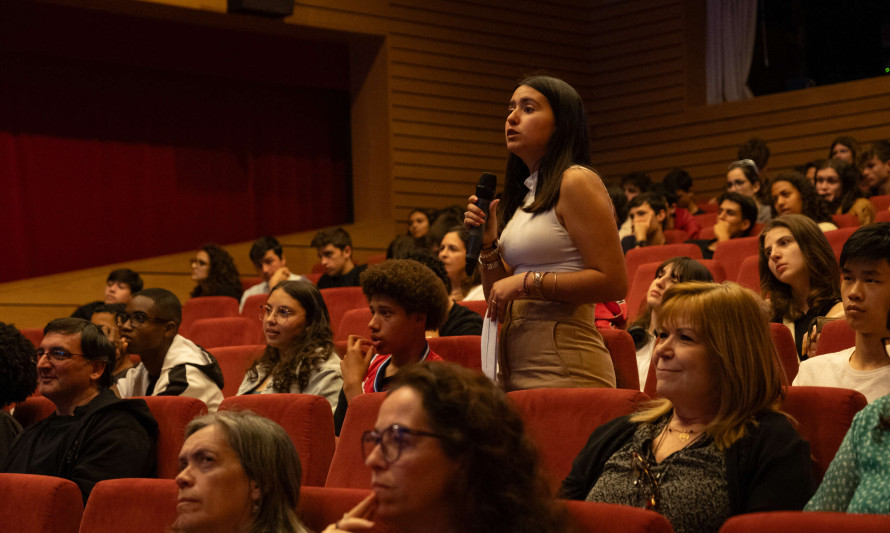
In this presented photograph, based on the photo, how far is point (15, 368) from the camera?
269cm

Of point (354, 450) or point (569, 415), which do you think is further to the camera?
point (354, 450)

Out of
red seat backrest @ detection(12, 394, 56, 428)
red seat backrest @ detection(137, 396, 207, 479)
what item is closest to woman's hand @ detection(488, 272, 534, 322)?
red seat backrest @ detection(137, 396, 207, 479)

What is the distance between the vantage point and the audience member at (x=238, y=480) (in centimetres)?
156

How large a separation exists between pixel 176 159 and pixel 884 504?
5924mm

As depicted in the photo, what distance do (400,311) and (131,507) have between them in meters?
0.84

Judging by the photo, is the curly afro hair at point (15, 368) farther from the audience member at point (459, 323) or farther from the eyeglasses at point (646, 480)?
the eyeglasses at point (646, 480)

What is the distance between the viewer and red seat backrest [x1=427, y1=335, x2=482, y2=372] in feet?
8.15

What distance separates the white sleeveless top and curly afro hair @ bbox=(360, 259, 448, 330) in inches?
19.2

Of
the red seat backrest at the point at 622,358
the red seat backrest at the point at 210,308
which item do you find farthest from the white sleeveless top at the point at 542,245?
the red seat backrest at the point at 210,308

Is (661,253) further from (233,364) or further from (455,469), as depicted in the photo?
(455,469)

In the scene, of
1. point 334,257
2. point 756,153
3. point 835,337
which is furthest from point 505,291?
point 756,153

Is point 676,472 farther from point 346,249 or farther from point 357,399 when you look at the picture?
point 346,249

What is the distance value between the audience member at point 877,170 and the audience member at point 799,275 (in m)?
2.75

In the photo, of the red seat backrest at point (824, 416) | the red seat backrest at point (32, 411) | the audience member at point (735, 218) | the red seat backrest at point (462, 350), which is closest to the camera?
the red seat backrest at point (824, 416)
